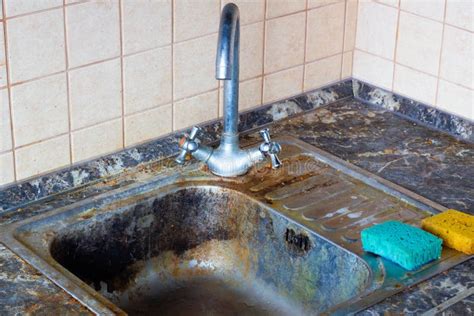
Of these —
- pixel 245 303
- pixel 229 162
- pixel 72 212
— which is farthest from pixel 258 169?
pixel 72 212

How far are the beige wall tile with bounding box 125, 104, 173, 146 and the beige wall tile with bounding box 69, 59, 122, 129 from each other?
51 mm

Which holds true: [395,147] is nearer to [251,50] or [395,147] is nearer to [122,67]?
[251,50]

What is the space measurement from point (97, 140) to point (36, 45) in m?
0.25

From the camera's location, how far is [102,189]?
1.89m

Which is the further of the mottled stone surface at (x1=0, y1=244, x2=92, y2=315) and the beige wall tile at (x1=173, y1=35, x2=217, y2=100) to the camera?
the beige wall tile at (x1=173, y1=35, x2=217, y2=100)

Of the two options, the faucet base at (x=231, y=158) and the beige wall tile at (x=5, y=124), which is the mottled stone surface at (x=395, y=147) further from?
the beige wall tile at (x=5, y=124)

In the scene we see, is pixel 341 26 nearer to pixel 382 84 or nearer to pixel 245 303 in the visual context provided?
pixel 382 84

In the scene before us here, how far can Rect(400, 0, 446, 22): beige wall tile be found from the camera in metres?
2.12

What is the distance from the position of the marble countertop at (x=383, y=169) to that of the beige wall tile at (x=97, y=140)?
8 centimetres

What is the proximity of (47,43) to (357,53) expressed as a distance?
88 centimetres

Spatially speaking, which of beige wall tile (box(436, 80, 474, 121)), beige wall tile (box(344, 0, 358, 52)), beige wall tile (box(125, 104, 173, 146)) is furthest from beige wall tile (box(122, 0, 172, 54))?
beige wall tile (box(436, 80, 474, 121))

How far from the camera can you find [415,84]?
222 cm

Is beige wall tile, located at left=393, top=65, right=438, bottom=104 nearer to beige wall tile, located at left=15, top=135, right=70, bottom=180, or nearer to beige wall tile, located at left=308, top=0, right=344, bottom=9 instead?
beige wall tile, located at left=308, top=0, right=344, bottom=9

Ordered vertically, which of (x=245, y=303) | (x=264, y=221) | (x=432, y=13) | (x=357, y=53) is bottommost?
(x=245, y=303)
